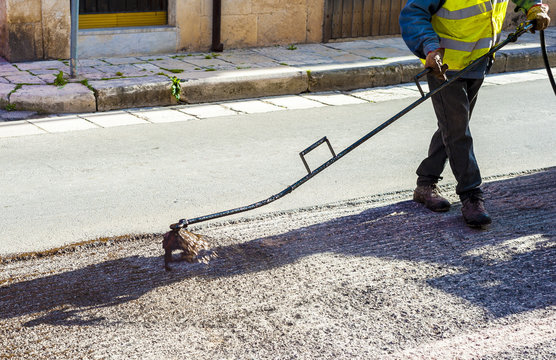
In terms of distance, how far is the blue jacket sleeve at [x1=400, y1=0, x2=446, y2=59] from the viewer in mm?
4277

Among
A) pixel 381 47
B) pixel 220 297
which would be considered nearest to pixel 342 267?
pixel 220 297

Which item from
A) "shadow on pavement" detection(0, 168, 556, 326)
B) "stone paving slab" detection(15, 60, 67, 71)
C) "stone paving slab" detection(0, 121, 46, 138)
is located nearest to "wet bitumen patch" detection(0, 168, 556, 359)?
"shadow on pavement" detection(0, 168, 556, 326)

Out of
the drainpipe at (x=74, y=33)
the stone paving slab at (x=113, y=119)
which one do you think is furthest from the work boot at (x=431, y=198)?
the drainpipe at (x=74, y=33)

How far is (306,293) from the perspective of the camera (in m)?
3.73

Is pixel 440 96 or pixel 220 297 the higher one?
pixel 440 96

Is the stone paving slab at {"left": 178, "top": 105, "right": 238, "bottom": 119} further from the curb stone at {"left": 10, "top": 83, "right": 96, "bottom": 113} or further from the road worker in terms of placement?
the road worker

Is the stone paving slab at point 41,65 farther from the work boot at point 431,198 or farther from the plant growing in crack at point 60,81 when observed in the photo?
the work boot at point 431,198

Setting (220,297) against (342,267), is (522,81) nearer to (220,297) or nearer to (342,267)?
(342,267)

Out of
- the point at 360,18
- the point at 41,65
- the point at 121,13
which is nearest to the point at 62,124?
the point at 41,65

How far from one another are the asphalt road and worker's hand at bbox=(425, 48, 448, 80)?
4.20ft

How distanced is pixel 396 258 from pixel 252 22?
683cm

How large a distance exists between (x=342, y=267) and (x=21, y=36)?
6.06m

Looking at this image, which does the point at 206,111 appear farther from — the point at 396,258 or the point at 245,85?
the point at 396,258

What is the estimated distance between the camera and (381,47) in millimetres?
10711
